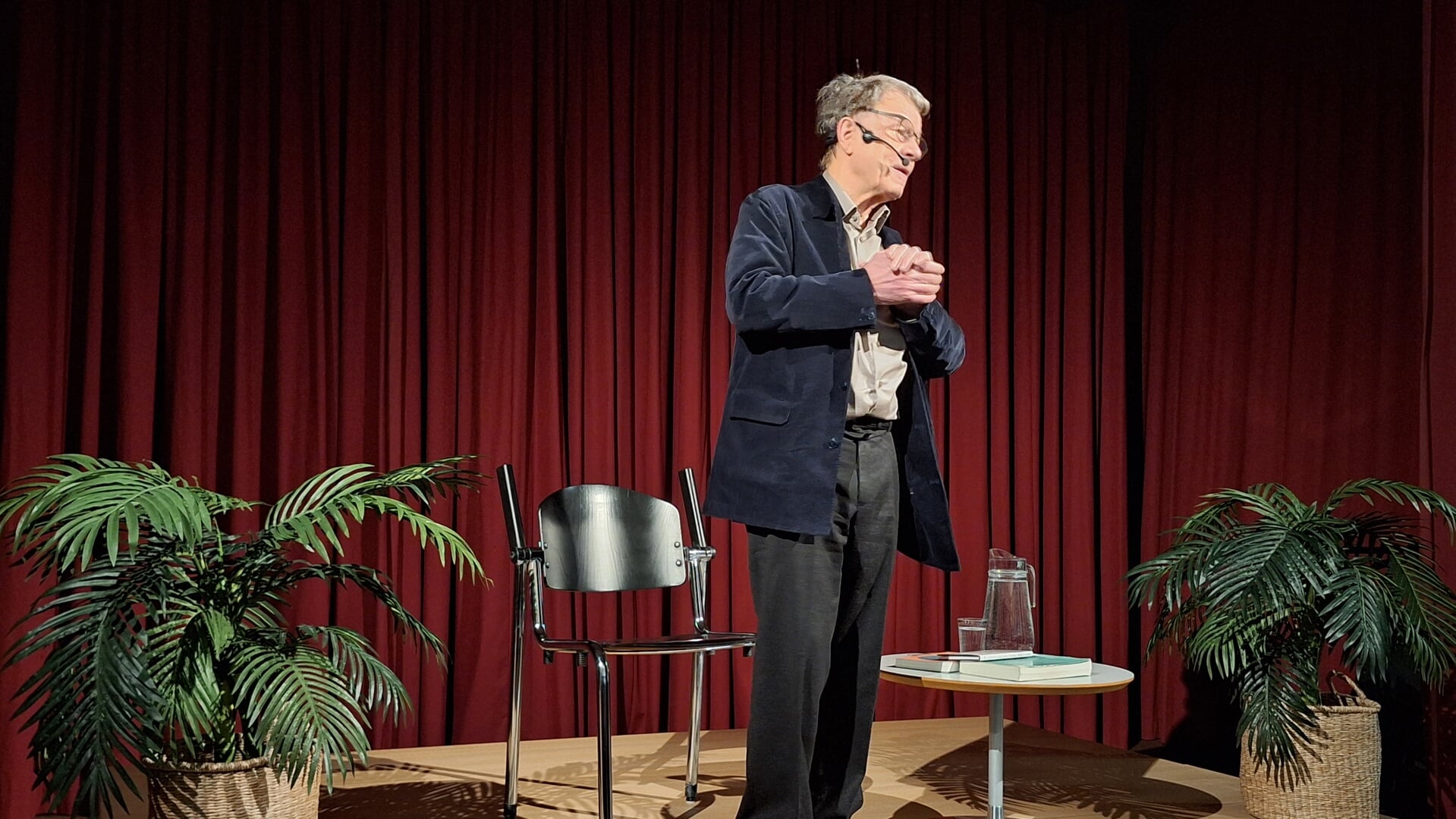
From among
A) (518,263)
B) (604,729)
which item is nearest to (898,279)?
(604,729)

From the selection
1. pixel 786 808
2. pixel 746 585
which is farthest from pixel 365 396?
pixel 786 808

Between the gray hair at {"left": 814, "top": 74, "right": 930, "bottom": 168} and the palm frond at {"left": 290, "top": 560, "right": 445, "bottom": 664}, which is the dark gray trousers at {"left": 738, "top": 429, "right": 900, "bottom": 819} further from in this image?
the palm frond at {"left": 290, "top": 560, "right": 445, "bottom": 664}

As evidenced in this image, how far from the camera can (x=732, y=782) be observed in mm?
3320

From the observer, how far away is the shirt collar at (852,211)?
2236 millimetres

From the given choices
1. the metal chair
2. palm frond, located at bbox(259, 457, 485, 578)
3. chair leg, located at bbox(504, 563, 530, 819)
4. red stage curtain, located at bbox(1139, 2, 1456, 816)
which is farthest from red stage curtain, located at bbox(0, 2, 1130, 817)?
palm frond, located at bbox(259, 457, 485, 578)

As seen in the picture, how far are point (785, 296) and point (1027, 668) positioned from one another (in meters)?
1.00

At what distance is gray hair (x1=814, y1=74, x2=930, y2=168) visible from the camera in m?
2.20

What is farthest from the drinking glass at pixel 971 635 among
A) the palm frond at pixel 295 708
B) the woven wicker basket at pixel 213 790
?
the woven wicker basket at pixel 213 790

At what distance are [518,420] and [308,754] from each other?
6.15 feet

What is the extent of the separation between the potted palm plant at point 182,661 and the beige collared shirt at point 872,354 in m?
0.88

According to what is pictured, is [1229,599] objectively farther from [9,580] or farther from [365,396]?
[9,580]

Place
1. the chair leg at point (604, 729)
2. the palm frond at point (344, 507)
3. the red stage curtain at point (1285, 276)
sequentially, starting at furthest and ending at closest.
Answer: the red stage curtain at point (1285, 276) → the chair leg at point (604, 729) → the palm frond at point (344, 507)

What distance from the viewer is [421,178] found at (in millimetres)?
3916

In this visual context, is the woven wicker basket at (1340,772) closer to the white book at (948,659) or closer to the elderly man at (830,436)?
the white book at (948,659)
